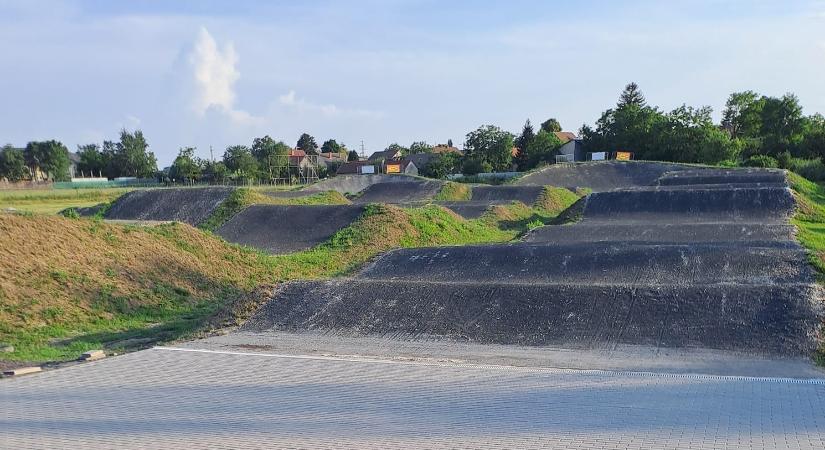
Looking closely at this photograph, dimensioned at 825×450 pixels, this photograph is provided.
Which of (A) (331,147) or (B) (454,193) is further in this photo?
(A) (331,147)

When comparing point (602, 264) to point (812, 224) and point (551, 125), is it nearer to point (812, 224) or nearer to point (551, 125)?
point (812, 224)

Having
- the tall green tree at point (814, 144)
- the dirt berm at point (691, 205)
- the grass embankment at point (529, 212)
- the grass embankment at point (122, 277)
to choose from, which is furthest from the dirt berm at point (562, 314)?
the tall green tree at point (814, 144)

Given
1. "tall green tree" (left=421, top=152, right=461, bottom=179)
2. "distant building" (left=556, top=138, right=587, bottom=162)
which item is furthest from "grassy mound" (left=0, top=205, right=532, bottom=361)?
"distant building" (left=556, top=138, right=587, bottom=162)

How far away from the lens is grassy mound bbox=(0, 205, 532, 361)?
13125 millimetres

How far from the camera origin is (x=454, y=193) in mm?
45406

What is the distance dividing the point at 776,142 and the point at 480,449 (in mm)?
60833

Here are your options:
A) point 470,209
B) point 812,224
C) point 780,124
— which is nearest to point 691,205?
point 812,224

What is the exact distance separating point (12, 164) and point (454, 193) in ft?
189

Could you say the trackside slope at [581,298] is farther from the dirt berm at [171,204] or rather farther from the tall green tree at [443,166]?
the tall green tree at [443,166]

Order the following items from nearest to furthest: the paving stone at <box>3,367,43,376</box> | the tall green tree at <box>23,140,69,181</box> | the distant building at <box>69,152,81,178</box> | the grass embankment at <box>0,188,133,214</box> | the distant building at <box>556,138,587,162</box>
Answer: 1. the paving stone at <box>3,367,43,376</box>
2. the grass embankment at <box>0,188,133,214</box>
3. the distant building at <box>556,138,587,162</box>
4. the tall green tree at <box>23,140,69,181</box>
5. the distant building at <box>69,152,81,178</box>

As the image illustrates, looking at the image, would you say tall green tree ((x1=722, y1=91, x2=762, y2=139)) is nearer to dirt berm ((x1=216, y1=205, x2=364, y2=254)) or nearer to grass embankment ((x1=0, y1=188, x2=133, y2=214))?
dirt berm ((x1=216, y1=205, x2=364, y2=254))

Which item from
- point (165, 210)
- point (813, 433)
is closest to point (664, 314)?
point (813, 433)

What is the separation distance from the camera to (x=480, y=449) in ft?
19.0

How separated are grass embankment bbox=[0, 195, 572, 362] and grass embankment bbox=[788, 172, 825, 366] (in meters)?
11.7
